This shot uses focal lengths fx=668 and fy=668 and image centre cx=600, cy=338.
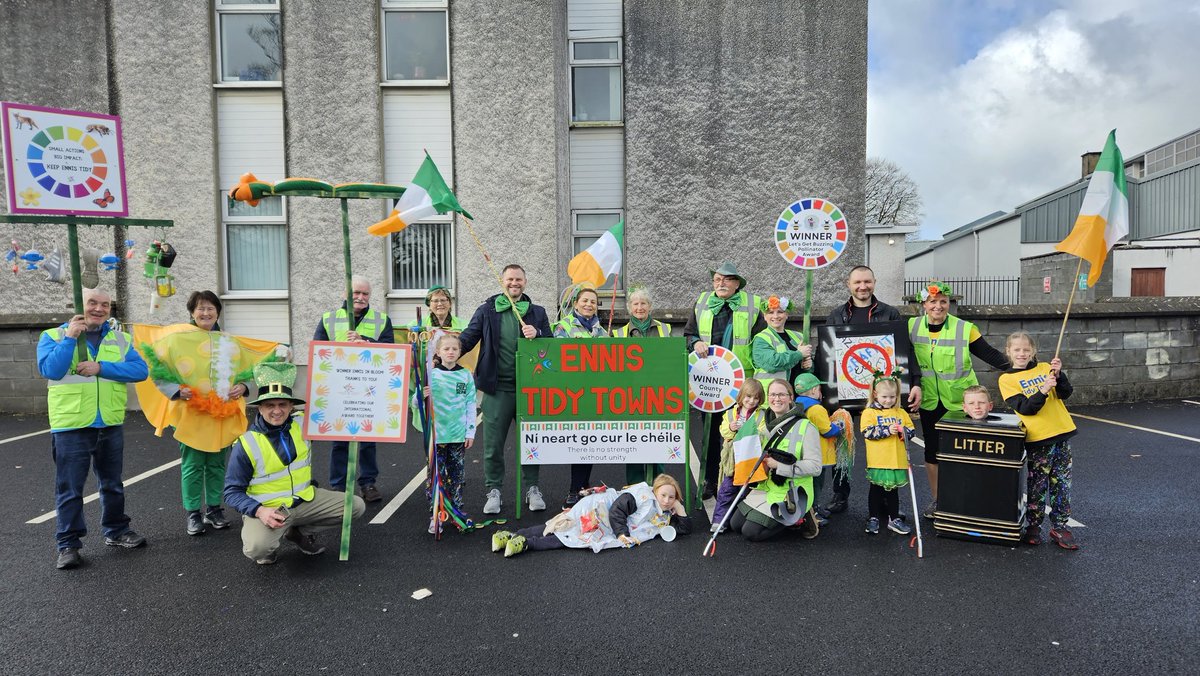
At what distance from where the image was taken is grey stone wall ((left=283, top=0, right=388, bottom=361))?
10.6 meters

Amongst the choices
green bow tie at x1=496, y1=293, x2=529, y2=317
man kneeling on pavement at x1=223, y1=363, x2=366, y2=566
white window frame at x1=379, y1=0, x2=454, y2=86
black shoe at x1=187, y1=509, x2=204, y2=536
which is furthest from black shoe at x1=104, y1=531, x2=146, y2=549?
white window frame at x1=379, y1=0, x2=454, y2=86

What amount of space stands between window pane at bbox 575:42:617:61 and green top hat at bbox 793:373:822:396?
858 centimetres

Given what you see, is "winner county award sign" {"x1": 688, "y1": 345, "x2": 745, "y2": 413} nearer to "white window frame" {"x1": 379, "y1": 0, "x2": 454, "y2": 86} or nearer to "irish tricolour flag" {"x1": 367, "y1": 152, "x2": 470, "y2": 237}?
"irish tricolour flag" {"x1": 367, "y1": 152, "x2": 470, "y2": 237}

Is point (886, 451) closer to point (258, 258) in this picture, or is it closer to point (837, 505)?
point (837, 505)

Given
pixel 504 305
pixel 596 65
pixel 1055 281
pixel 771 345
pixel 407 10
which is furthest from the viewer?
pixel 1055 281

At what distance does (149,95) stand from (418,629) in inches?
423

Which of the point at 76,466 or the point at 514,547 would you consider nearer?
the point at 76,466

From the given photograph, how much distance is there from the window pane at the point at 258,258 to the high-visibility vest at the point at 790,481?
9.13m

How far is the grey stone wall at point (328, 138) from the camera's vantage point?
416 inches

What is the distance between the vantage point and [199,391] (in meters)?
5.09

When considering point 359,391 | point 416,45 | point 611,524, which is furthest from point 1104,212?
point 416,45

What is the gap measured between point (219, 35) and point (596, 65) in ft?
20.2

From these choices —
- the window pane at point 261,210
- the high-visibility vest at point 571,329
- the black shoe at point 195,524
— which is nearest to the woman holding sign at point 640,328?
the high-visibility vest at point 571,329

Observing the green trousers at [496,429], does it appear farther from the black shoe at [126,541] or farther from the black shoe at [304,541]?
the black shoe at [126,541]
